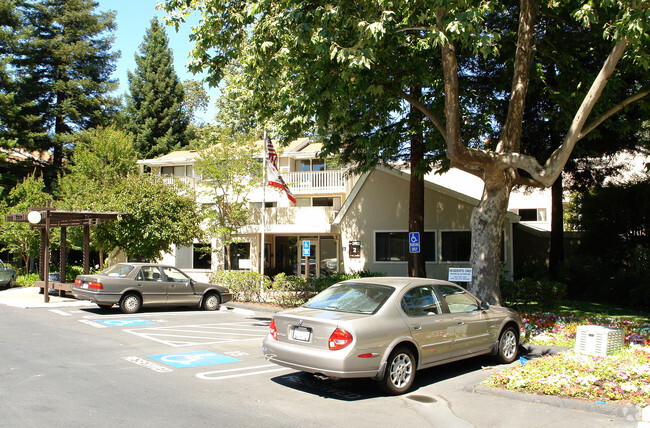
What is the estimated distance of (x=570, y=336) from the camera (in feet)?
35.1

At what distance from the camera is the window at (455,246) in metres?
20.9

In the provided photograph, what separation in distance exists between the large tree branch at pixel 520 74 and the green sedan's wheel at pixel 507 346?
496cm

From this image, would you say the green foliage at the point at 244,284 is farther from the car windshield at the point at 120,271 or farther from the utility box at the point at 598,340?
the utility box at the point at 598,340

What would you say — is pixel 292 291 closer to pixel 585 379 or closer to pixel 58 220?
pixel 58 220

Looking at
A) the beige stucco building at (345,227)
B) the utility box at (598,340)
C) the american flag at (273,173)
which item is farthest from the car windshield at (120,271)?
the utility box at (598,340)

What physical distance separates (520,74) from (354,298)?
25.6 ft

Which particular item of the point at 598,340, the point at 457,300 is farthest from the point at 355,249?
the point at 598,340

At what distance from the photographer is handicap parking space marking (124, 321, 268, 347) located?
10.7 m

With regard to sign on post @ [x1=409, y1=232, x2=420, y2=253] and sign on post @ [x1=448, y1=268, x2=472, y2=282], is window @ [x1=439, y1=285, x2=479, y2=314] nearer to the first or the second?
sign on post @ [x1=448, y1=268, x2=472, y2=282]

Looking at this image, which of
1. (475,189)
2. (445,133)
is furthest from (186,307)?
(475,189)

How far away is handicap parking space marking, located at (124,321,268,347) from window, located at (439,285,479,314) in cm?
488

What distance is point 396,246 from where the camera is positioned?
22.0 metres

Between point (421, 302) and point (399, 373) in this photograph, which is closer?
point (399, 373)

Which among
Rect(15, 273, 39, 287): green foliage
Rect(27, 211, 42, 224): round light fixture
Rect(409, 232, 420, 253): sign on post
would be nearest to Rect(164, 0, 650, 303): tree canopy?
Rect(409, 232, 420, 253): sign on post
